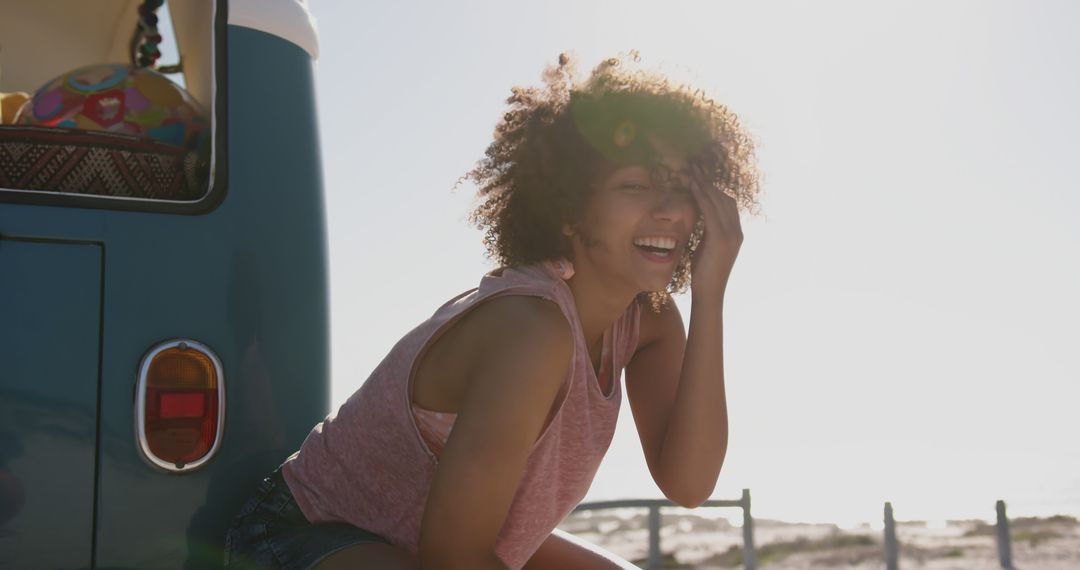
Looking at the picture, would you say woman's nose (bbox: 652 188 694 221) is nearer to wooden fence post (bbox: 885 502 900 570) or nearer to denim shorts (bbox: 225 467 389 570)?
denim shorts (bbox: 225 467 389 570)

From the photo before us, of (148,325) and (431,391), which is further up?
(148,325)

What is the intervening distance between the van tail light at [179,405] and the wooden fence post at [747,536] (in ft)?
39.6

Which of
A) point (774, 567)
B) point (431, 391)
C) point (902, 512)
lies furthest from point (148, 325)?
point (774, 567)

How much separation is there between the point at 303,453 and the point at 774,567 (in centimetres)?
1545

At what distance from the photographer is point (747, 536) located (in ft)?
46.2

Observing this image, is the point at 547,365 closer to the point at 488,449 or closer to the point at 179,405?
the point at 488,449

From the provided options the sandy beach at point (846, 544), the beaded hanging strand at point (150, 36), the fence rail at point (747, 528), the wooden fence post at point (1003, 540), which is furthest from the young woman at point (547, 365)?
the wooden fence post at point (1003, 540)

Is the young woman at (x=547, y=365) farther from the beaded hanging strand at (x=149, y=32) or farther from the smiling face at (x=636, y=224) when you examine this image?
Result: the beaded hanging strand at (x=149, y=32)

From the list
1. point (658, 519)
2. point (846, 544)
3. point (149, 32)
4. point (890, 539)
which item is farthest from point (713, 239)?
point (846, 544)

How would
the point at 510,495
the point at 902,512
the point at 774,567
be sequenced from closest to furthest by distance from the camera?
the point at 510,495 < the point at 902,512 < the point at 774,567

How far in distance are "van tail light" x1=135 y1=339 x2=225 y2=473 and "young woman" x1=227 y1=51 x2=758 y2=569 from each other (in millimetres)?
186

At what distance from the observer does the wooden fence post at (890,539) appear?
14.7 meters

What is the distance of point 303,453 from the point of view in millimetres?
2496

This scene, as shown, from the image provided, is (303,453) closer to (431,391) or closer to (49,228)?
(431,391)
